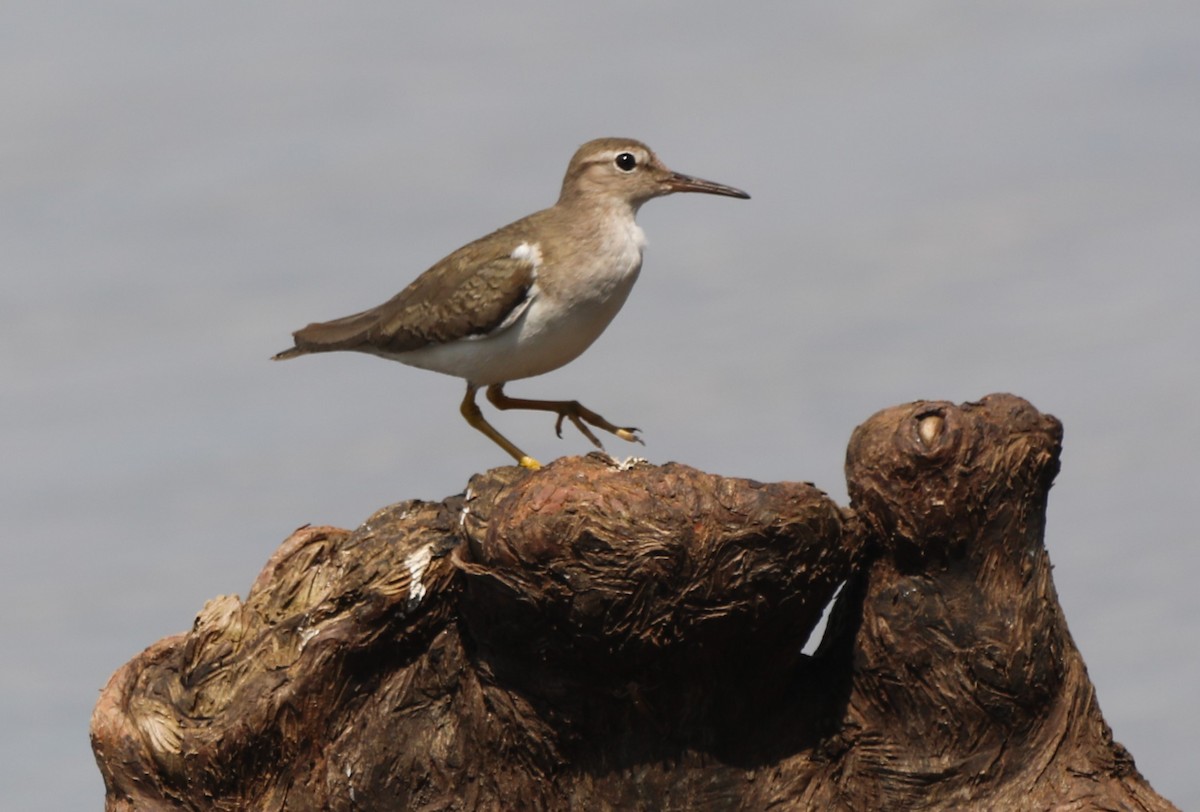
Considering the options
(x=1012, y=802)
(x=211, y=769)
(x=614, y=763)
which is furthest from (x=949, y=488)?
(x=211, y=769)

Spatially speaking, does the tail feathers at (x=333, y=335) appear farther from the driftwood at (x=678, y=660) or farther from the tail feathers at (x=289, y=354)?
the driftwood at (x=678, y=660)

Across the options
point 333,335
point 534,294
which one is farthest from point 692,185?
point 333,335

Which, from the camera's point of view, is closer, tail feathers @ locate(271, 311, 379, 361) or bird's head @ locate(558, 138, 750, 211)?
bird's head @ locate(558, 138, 750, 211)

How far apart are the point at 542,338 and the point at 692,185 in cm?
161

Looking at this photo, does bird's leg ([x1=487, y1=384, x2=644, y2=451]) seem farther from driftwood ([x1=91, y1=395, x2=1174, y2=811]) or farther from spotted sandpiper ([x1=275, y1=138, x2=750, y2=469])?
driftwood ([x1=91, y1=395, x2=1174, y2=811])

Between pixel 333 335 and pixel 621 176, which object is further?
pixel 333 335

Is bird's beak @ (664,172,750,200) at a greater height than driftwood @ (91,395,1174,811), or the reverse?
bird's beak @ (664,172,750,200)

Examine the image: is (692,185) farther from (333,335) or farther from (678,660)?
(678,660)

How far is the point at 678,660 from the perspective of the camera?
8.76m

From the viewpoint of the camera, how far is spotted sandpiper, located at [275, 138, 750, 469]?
10.2m

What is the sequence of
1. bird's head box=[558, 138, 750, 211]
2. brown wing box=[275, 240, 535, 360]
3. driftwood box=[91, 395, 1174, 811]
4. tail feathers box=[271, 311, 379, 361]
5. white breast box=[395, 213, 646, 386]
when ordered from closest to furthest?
driftwood box=[91, 395, 1174, 811] → white breast box=[395, 213, 646, 386] → brown wing box=[275, 240, 535, 360] → bird's head box=[558, 138, 750, 211] → tail feathers box=[271, 311, 379, 361]

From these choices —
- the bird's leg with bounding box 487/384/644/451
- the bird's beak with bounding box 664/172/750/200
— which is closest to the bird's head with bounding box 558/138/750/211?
the bird's beak with bounding box 664/172/750/200

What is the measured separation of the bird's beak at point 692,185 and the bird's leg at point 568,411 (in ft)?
5.11

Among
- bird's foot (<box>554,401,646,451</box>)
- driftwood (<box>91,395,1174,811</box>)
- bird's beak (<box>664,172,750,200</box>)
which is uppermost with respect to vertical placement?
bird's beak (<box>664,172,750,200</box>)
